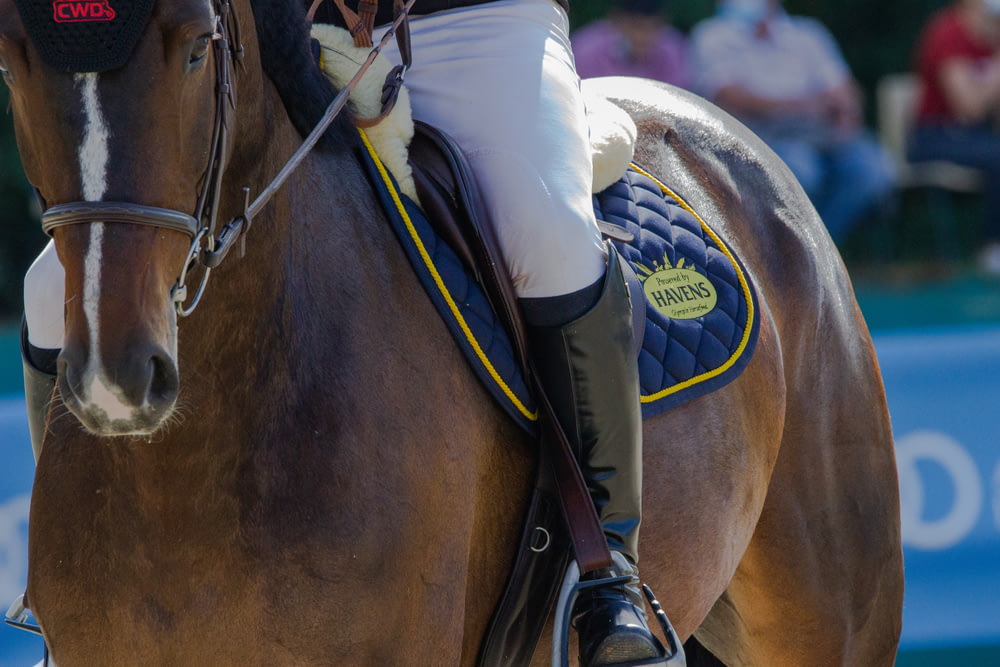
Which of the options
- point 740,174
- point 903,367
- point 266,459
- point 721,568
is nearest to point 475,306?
point 266,459

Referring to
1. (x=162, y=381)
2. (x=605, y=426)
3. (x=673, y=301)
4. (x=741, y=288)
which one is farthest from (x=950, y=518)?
(x=162, y=381)

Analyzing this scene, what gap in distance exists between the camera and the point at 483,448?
3.02 m

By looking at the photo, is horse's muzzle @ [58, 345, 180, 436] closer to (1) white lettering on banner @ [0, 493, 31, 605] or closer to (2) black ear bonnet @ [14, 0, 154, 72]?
(2) black ear bonnet @ [14, 0, 154, 72]

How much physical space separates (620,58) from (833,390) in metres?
5.35

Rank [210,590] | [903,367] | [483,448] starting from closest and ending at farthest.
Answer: [210,590], [483,448], [903,367]

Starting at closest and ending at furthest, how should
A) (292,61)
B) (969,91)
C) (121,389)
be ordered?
1. (121,389)
2. (292,61)
3. (969,91)

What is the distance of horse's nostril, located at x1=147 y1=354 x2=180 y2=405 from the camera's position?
2203 mm

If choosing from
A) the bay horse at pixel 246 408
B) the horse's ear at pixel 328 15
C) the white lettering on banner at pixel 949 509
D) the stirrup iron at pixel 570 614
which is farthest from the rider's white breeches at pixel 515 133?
the white lettering on banner at pixel 949 509

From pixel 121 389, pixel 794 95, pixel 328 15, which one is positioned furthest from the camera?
pixel 794 95

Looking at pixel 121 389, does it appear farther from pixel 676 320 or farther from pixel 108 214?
pixel 676 320

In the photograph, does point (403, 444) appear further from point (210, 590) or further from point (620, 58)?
point (620, 58)

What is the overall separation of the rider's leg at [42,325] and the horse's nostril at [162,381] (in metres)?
0.69

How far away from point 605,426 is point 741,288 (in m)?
0.91

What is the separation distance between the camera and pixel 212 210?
2.39 meters
